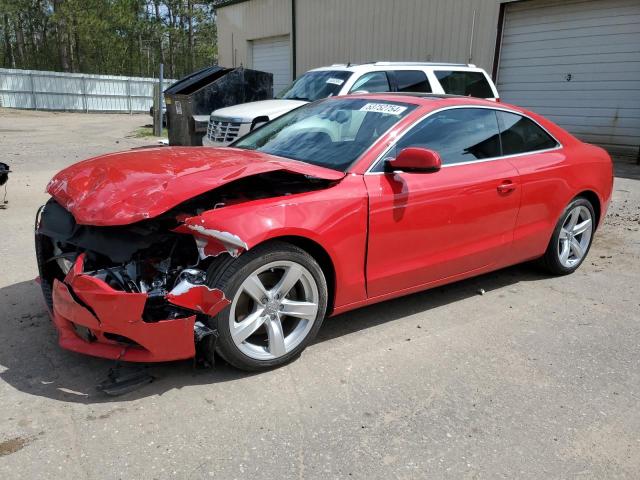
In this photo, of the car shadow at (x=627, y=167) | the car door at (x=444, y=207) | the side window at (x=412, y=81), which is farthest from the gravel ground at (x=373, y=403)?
the car shadow at (x=627, y=167)

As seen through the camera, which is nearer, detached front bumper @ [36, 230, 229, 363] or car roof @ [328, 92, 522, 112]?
detached front bumper @ [36, 230, 229, 363]

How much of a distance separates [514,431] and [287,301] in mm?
1391

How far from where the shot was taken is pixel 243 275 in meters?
A: 2.87

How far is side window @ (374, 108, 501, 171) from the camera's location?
3.76 m

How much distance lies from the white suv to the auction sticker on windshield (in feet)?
13.9

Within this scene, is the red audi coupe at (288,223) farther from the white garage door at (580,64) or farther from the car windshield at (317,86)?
the white garage door at (580,64)

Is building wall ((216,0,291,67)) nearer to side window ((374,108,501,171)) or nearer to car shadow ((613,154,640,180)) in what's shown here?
car shadow ((613,154,640,180))

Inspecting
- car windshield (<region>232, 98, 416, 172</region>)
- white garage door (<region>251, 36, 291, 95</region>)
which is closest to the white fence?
white garage door (<region>251, 36, 291, 95</region>)

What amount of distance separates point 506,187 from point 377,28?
13.6m

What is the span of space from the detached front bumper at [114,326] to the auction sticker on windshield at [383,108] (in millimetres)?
2093

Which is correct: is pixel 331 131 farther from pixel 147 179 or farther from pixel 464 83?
pixel 464 83

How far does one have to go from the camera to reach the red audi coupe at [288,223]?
279 cm

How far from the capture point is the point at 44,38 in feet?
120

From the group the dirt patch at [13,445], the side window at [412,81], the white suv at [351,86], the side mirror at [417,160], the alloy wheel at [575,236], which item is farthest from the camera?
the side window at [412,81]
